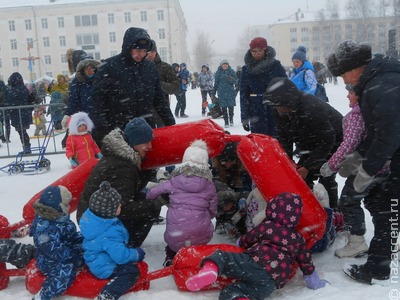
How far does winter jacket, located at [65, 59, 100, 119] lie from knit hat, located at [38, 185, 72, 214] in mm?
2616

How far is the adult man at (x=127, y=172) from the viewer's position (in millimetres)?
4000

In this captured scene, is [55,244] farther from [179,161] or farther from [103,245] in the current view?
[179,161]

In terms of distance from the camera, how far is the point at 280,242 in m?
3.57

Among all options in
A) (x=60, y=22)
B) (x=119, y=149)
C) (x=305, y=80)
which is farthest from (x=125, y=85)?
(x=60, y=22)

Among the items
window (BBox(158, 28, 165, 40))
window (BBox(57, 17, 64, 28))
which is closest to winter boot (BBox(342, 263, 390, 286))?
window (BBox(158, 28, 165, 40))

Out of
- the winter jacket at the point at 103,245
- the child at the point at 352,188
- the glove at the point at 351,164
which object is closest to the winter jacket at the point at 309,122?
the child at the point at 352,188

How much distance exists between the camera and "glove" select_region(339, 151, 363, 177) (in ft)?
12.6

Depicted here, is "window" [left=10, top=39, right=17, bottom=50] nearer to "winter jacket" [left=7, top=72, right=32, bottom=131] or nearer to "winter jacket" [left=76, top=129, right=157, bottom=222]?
"winter jacket" [left=7, top=72, right=32, bottom=131]

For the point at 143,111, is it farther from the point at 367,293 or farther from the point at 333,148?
the point at 367,293

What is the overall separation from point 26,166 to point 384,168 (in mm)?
7294

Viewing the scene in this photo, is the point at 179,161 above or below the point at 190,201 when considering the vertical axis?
above

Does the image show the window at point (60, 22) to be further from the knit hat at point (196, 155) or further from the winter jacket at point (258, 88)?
the knit hat at point (196, 155)

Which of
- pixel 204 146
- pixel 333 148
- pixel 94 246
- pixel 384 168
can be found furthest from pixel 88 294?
pixel 333 148

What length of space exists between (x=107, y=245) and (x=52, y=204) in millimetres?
564
